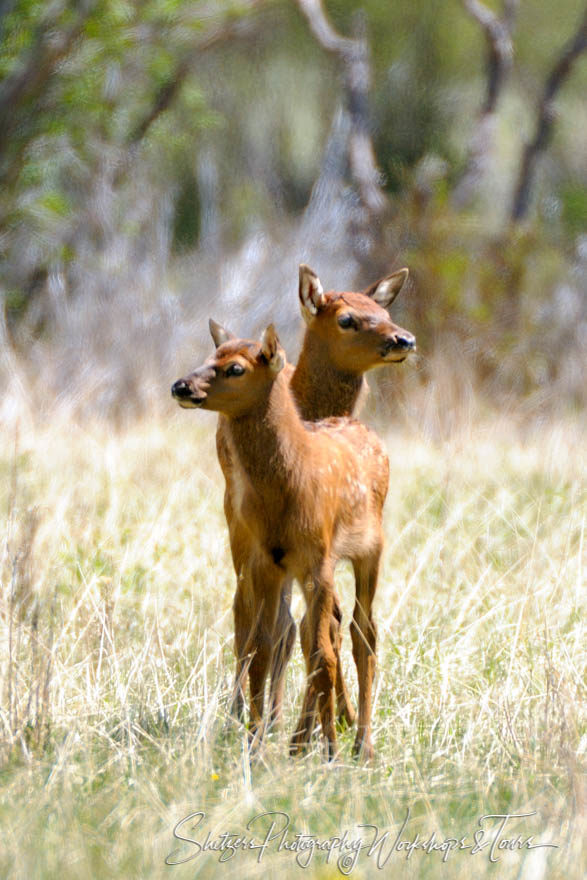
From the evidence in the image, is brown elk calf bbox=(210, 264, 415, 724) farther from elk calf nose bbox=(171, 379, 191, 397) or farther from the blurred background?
the blurred background

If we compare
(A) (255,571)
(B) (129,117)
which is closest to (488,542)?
(A) (255,571)

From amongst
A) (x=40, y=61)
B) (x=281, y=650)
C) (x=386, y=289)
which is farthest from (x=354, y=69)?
(x=281, y=650)

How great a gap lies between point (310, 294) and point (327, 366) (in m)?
0.27

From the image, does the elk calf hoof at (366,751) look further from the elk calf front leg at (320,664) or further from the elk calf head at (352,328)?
the elk calf head at (352,328)

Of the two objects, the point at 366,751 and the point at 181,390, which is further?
the point at 366,751

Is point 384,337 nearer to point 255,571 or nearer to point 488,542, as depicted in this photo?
point 255,571

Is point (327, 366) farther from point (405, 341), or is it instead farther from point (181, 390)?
point (181, 390)

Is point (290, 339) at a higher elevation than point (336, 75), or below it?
below

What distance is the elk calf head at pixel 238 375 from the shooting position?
4.01 metres

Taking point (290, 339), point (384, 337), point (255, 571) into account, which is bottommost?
point (290, 339)

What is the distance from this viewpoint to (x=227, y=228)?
51.4ft

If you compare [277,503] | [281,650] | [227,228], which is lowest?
[227,228]

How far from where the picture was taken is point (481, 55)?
19906 millimetres

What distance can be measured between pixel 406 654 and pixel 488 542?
5.60 ft
